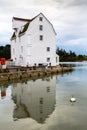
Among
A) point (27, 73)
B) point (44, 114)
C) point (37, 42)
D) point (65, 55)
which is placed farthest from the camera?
point (65, 55)

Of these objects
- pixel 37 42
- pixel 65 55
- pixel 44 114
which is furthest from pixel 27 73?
pixel 65 55

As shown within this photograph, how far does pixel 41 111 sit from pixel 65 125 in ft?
11.4

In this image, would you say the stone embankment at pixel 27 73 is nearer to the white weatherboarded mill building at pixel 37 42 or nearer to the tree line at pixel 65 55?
the white weatherboarded mill building at pixel 37 42

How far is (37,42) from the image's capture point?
46969 millimetres

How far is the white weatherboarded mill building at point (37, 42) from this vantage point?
4631 cm

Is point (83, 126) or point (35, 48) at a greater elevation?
point (35, 48)

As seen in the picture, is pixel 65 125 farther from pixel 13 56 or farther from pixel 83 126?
pixel 13 56

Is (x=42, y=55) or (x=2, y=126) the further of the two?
(x=42, y=55)

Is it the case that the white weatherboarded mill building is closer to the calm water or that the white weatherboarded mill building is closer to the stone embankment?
the stone embankment

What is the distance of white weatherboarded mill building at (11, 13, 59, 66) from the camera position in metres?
46.3

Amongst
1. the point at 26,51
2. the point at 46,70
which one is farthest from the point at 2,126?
the point at 26,51

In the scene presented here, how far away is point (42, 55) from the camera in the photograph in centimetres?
4766

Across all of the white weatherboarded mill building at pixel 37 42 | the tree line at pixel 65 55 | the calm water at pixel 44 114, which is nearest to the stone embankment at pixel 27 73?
the white weatherboarded mill building at pixel 37 42

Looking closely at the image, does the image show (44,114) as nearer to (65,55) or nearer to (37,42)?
(37,42)
